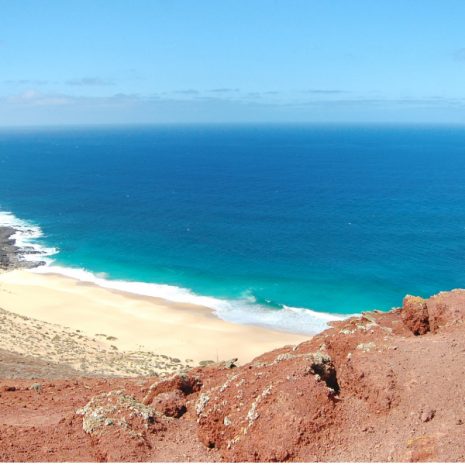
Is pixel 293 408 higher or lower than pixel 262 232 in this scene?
higher

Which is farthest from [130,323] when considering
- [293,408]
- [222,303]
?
[293,408]

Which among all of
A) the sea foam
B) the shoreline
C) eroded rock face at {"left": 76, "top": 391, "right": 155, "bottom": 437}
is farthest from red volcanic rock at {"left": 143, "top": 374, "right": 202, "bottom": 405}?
the sea foam

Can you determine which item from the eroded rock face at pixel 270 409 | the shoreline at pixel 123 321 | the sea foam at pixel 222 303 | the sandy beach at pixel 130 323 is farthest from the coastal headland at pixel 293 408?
the sea foam at pixel 222 303

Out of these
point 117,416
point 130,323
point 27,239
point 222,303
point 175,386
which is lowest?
point 130,323

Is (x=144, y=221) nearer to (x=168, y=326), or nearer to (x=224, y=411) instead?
(x=168, y=326)

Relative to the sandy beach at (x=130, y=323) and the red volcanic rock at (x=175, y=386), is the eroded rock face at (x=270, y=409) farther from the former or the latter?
the sandy beach at (x=130, y=323)

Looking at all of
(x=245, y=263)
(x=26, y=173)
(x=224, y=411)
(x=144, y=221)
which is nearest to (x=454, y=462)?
(x=224, y=411)

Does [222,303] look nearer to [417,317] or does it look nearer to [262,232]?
[262,232]
